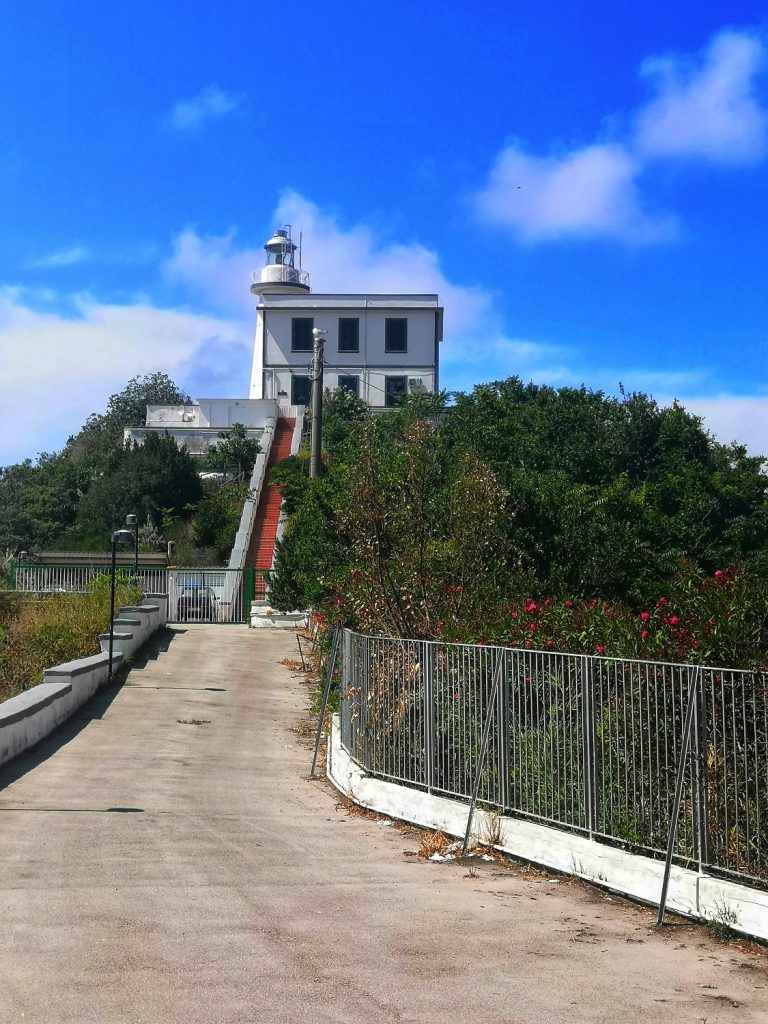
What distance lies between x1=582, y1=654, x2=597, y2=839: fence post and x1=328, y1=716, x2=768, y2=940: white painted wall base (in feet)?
0.72

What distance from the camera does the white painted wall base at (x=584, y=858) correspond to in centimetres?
715

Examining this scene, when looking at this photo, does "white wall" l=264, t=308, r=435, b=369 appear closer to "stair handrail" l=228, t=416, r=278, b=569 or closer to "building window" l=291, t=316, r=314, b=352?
"building window" l=291, t=316, r=314, b=352

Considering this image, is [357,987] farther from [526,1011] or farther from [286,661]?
[286,661]

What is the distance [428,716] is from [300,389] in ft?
194

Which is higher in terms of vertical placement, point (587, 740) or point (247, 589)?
point (247, 589)

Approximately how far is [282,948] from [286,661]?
69.1 feet

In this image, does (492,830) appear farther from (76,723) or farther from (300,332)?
(300,332)

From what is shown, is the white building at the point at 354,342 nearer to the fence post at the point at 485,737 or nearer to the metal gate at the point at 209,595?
the metal gate at the point at 209,595

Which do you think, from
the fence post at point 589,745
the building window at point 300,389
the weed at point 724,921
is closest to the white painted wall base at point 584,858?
the weed at point 724,921

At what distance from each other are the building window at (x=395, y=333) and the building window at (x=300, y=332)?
464 centimetres

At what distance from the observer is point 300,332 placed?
230ft

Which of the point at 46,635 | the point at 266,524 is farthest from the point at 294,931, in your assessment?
the point at 266,524

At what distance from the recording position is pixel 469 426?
38.8m

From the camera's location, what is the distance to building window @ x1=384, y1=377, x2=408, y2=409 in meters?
68.6
